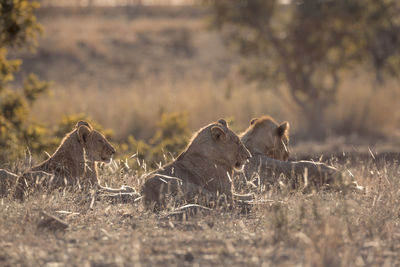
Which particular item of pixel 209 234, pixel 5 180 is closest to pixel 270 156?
pixel 5 180

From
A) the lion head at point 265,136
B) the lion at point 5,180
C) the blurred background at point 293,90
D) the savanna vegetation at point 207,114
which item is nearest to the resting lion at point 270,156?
the lion head at point 265,136

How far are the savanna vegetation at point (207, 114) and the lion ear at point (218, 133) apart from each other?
64 centimetres

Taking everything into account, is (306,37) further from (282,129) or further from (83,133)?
(83,133)

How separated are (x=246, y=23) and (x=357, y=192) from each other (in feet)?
39.7

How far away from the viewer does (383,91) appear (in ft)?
69.9

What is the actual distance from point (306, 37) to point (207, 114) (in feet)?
11.3

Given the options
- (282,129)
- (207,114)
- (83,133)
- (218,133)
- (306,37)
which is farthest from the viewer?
(207,114)

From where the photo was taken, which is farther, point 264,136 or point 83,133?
point 264,136

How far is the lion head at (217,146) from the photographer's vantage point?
7.71m

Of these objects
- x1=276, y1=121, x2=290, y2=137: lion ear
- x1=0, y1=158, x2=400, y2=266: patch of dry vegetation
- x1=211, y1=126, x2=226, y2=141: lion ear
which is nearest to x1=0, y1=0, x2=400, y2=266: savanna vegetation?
x1=0, y1=158, x2=400, y2=266: patch of dry vegetation

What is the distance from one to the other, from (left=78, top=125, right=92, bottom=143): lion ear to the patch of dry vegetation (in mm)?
1413

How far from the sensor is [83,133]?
859 cm

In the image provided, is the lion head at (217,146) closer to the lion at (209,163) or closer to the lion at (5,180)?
the lion at (209,163)

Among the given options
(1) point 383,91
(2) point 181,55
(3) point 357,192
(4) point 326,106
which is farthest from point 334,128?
(2) point 181,55
